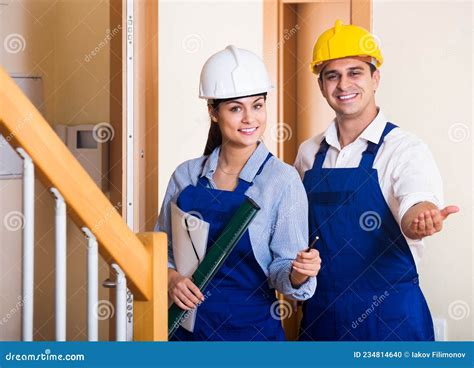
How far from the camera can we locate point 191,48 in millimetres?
2582

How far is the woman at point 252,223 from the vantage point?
5.50ft

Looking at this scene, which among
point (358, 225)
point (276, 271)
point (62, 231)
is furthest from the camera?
point (358, 225)

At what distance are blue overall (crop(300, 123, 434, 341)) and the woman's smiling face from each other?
0.30 meters

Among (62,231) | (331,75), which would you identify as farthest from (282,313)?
(62,231)

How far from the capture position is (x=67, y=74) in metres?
2.74

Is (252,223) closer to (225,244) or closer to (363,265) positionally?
(225,244)

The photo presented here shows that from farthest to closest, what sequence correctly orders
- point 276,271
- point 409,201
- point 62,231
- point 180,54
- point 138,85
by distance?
point 180,54
point 138,85
point 409,201
point 276,271
point 62,231

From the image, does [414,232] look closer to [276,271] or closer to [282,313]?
[276,271]

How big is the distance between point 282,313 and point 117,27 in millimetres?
1046

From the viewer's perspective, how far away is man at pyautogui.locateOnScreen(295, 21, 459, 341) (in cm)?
189
